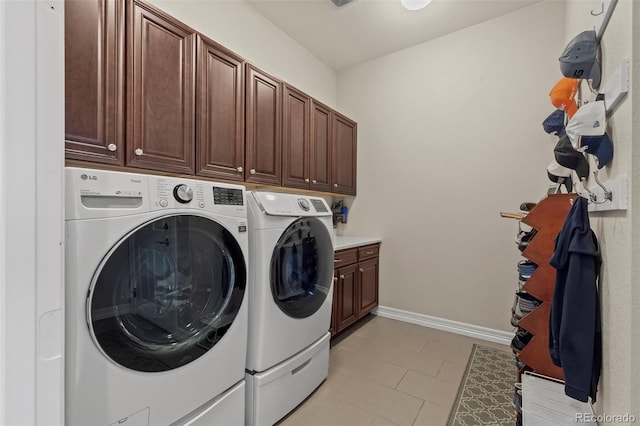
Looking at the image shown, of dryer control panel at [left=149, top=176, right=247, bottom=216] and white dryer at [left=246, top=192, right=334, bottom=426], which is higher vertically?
dryer control panel at [left=149, top=176, right=247, bottom=216]

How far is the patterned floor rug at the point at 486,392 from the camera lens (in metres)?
1.49

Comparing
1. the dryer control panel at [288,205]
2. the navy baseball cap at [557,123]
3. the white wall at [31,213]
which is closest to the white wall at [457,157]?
the navy baseball cap at [557,123]

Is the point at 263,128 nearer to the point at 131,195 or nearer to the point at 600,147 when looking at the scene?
the point at 131,195

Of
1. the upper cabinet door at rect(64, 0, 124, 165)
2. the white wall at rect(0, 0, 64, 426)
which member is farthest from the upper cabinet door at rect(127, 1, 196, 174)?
the white wall at rect(0, 0, 64, 426)

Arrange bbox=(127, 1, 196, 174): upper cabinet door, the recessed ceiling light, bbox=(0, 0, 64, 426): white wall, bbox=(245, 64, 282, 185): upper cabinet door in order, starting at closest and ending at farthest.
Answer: bbox=(0, 0, 64, 426): white wall → bbox=(127, 1, 196, 174): upper cabinet door → bbox=(245, 64, 282, 185): upper cabinet door → the recessed ceiling light

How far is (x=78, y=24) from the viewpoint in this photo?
1143mm

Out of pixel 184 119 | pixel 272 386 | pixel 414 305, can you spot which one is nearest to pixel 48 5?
pixel 184 119

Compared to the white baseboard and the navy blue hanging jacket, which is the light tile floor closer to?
the white baseboard

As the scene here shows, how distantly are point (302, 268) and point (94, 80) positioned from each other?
137 centimetres

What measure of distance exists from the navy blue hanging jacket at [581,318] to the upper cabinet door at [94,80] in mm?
1911

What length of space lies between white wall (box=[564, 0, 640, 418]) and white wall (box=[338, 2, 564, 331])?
5.10ft

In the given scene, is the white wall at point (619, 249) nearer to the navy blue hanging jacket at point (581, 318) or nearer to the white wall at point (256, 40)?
the navy blue hanging jacket at point (581, 318)

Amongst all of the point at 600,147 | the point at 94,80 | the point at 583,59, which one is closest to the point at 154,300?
the point at 94,80

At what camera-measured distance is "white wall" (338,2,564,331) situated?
7.47 ft
